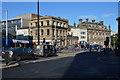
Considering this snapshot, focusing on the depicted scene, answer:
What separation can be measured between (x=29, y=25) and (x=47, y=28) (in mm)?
9210

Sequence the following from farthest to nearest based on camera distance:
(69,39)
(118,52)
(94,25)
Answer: (94,25) < (69,39) < (118,52)

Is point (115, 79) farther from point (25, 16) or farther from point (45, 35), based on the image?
point (25, 16)

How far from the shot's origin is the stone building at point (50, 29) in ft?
197

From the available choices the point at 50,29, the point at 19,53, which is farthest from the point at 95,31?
the point at 19,53

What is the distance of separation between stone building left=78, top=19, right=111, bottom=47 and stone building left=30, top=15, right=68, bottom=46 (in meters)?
20.9

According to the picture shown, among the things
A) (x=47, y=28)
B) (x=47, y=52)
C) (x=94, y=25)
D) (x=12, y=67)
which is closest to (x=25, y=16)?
(x=47, y=28)

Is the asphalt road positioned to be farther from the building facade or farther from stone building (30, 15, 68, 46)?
the building facade

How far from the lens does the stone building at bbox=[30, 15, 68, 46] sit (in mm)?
59900

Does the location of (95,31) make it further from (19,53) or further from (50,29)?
(19,53)

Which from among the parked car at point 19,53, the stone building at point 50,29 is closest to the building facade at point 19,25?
the stone building at point 50,29

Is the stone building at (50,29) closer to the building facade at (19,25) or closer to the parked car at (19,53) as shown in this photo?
the building facade at (19,25)

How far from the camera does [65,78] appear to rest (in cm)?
885

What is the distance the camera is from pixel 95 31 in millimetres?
87938

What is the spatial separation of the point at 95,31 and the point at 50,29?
35527 mm
